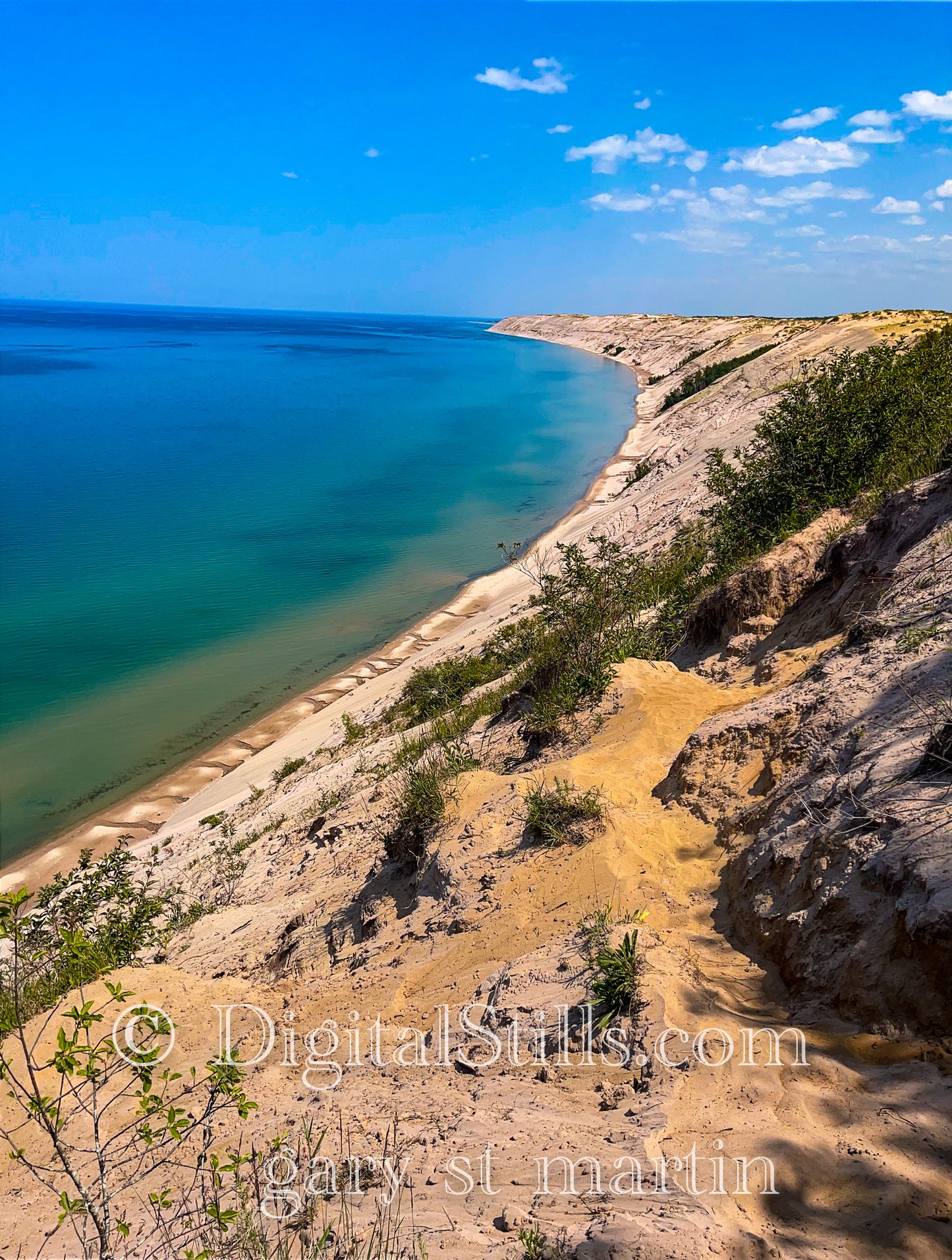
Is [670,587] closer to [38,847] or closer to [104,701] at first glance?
[38,847]

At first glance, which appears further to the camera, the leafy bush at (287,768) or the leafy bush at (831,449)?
the leafy bush at (287,768)

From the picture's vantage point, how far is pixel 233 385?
7106 centimetres

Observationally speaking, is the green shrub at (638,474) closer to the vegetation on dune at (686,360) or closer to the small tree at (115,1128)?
the small tree at (115,1128)

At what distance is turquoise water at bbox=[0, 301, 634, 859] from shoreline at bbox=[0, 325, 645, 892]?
41 centimetres

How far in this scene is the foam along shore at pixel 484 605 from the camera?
43.6 feet

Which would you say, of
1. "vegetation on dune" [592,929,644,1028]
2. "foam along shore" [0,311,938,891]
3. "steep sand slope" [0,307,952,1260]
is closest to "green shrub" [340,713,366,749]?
"foam along shore" [0,311,938,891]

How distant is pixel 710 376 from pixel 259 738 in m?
37.1

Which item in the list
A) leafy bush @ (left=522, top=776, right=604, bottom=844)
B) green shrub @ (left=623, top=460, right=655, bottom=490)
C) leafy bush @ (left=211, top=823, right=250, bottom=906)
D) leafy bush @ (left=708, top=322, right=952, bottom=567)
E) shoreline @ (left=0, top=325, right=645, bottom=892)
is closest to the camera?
leafy bush @ (left=522, top=776, right=604, bottom=844)

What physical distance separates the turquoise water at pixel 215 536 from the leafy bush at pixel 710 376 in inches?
139

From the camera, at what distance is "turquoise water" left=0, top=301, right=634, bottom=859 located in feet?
53.6

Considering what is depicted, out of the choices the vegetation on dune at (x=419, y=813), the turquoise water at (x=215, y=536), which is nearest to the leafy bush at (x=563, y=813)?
the vegetation on dune at (x=419, y=813)

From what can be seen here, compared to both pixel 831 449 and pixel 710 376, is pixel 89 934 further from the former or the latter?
pixel 710 376

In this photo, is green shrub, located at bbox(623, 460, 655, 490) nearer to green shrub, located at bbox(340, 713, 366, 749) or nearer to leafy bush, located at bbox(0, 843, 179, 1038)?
green shrub, located at bbox(340, 713, 366, 749)

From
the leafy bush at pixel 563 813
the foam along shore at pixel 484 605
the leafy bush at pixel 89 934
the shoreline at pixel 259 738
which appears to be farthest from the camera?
the foam along shore at pixel 484 605
